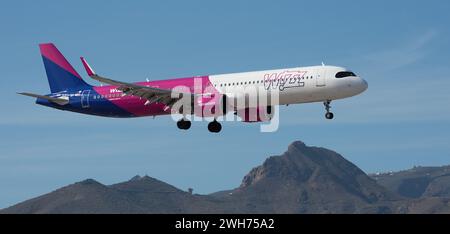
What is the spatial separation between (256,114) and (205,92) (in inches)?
294

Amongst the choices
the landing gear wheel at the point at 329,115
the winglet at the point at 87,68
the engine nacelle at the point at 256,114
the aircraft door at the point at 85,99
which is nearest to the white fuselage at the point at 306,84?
the landing gear wheel at the point at 329,115

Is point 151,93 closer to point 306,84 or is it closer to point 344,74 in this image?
point 306,84

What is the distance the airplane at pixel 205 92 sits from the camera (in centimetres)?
7931

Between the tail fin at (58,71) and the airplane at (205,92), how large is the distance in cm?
18

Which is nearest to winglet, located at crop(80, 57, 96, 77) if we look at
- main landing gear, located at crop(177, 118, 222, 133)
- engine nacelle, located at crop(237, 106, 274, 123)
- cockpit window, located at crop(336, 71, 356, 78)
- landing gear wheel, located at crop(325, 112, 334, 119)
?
main landing gear, located at crop(177, 118, 222, 133)

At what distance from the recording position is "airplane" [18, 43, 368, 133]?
79312 mm

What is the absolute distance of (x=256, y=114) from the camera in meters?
88.6

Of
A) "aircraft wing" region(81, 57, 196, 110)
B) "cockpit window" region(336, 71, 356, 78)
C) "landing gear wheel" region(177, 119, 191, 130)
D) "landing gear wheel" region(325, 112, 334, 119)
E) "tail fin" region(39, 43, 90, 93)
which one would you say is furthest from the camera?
"tail fin" region(39, 43, 90, 93)

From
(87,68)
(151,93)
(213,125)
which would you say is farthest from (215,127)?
(87,68)

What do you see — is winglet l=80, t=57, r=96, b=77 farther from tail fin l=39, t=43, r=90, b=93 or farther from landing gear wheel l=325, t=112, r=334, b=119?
landing gear wheel l=325, t=112, r=334, b=119

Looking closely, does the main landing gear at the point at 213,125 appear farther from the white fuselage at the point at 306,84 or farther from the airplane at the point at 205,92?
the white fuselage at the point at 306,84

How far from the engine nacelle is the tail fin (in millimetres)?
19520
